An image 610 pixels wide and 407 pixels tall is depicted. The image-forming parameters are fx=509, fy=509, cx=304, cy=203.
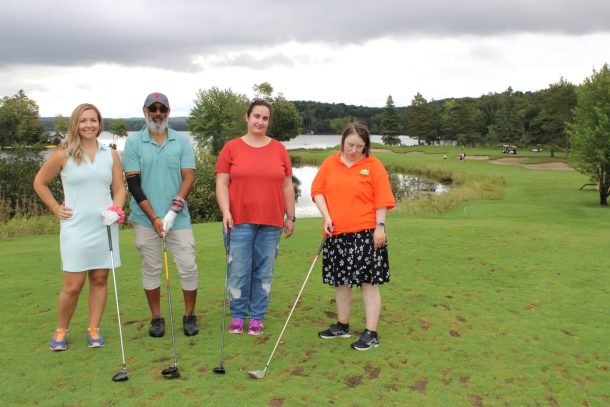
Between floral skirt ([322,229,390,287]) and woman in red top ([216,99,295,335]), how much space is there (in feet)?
1.99

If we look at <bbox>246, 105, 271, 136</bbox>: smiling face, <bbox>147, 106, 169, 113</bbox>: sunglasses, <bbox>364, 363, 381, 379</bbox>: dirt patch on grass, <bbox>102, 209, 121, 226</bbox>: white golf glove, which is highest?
<bbox>147, 106, 169, 113</bbox>: sunglasses

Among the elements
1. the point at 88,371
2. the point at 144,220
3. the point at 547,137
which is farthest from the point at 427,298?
the point at 547,137

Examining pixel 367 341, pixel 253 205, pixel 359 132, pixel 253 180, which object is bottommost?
pixel 367 341

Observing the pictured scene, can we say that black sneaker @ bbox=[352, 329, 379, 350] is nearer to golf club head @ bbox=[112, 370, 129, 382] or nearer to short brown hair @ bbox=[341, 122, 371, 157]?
short brown hair @ bbox=[341, 122, 371, 157]

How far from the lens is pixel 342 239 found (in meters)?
4.64

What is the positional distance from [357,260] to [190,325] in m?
1.74

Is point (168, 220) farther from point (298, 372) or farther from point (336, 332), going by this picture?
point (336, 332)

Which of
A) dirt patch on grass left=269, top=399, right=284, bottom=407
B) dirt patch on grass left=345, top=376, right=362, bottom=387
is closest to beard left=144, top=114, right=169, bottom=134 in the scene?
dirt patch on grass left=269, top=399, right=284, bottom=407

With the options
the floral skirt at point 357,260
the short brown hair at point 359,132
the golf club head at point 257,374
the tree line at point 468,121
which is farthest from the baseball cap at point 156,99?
the tree line at point 468,121

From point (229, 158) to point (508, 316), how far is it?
11.0 ft

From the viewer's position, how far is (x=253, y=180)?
4684mm

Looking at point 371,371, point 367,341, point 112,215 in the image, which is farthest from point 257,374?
point 112,215

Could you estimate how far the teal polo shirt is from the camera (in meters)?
4.65

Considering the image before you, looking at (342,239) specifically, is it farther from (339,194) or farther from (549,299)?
(549,299)
